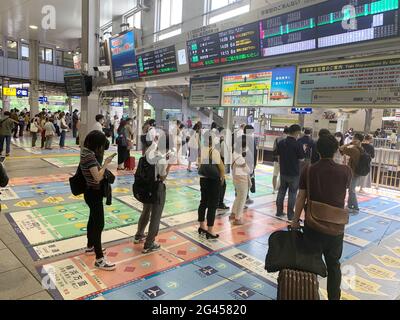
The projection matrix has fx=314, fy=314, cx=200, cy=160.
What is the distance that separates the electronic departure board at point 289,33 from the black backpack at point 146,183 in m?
2.69

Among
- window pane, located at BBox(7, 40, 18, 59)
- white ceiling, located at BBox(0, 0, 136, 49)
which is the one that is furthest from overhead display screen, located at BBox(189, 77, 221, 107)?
window pane, located at BBox(7, 40, 18, 59)

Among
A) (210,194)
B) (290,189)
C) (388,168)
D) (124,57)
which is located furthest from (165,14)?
(388,168)

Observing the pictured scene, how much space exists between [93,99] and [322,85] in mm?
7050

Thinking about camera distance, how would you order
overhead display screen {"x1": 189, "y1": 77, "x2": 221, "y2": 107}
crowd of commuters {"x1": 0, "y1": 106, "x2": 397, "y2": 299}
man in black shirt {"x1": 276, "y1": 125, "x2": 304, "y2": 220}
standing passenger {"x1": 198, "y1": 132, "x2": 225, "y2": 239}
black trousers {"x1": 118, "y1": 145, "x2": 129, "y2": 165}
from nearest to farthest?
1. crowd of commuters {"x1": 0, "y1": 106, "x2": 397, "y2": 299}
2. standing passenger {"x1": 198, "y1": 132, "x2": 225, "y2": 239}
3. man in black shirt {"x1": 276, "y1": 125, "x2": 304, "y2": 220}
4. overhead display screen {"x1": 189, "y1": 77, "x2": 221, "y2": 107}
5. black trousers {"x1": 118, "y1": 145, "x2": 129, "y2": 165}

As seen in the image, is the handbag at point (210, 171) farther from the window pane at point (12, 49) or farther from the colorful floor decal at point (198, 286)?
the window pane at point (12, 49)

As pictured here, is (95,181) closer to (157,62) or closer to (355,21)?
(355,21)

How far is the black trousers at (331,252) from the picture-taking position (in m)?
2.70

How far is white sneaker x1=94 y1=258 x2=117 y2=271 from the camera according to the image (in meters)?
3.58

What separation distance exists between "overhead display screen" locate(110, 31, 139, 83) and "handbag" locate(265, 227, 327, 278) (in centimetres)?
693

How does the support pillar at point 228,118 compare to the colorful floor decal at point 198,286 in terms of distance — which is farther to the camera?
the support pillar at point 228,118

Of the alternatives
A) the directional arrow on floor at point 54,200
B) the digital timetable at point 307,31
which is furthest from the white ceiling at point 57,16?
the directional arrow on floor at point 54,200

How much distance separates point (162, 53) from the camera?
7.43 metres

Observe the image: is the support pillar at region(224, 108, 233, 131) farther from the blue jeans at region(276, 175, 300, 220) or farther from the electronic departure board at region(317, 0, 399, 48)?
the electronic departure board at region(317, 0, 399, 48)
